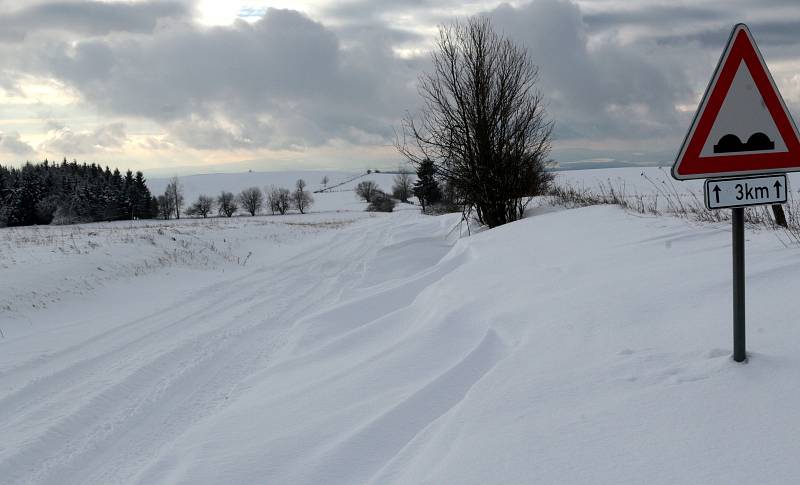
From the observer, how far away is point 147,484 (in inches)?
137

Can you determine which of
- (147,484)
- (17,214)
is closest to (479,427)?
(147,484)

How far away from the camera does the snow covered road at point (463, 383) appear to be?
2.65 meters

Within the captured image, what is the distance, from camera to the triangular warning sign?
9.20 feet

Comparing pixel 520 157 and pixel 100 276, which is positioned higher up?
pixel 520 157

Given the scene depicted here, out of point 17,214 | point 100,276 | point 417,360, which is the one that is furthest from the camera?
point 17,214

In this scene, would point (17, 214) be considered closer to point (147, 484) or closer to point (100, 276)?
point (100, 276)

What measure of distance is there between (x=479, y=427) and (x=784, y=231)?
199 inches

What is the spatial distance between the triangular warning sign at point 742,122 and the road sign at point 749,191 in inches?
1.7

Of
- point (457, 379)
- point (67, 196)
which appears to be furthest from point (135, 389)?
point (67, 196)

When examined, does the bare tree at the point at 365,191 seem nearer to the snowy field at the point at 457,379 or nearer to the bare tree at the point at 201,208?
the bare tree at the point at 201,208

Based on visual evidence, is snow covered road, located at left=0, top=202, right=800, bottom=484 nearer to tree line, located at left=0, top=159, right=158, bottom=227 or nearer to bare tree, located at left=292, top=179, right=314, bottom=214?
tree line, located at left=0, top=159, right=158, bottom=227

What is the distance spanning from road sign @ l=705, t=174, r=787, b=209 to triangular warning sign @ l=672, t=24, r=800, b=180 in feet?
0.14

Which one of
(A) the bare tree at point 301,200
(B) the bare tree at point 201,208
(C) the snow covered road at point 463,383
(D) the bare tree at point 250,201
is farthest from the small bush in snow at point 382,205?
(C) the snow covered road at point 463,383

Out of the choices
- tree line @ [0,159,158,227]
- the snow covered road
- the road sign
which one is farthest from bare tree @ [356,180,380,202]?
the road sign
